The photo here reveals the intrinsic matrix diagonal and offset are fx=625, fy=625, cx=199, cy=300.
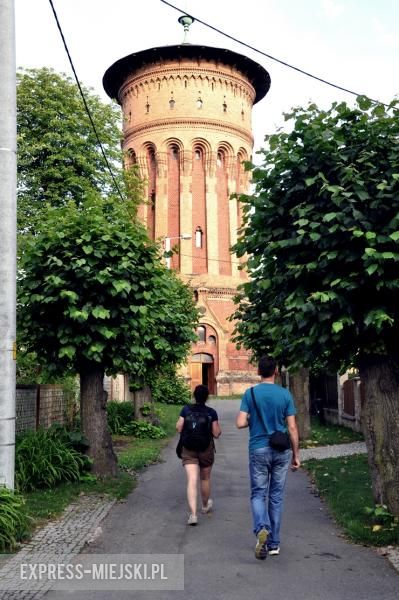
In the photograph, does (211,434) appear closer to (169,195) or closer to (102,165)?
(102,165)

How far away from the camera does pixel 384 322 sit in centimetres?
715

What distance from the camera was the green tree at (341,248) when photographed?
7.01 m

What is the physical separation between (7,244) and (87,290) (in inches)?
117

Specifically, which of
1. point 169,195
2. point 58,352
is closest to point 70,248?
point 58,352

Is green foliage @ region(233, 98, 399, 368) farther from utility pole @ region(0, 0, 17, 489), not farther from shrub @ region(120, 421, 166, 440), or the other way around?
shrub @ region(120, 421, 166, 440)

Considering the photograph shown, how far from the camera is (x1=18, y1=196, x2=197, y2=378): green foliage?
33.2 ft

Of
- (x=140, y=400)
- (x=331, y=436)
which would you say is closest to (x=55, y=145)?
(x=140, y=400)

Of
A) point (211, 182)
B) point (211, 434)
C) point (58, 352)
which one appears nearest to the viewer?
point (211, 434)

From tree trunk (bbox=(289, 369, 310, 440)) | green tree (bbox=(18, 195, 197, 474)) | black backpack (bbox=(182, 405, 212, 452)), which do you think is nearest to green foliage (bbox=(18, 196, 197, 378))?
green tree (bbox=(18, 195, 197, 474))

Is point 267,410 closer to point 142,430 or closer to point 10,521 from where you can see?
point 10,521

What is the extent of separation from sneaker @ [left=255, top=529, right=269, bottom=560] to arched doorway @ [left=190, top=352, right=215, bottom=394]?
40835 mm

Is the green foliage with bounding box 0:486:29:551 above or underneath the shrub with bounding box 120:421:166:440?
→ above

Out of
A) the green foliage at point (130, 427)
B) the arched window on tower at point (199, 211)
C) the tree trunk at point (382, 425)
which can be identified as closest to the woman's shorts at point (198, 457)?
the tree trunk at point (382, 425)

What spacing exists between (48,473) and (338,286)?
5.69 m
